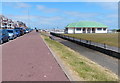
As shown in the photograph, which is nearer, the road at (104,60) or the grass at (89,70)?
the grass at (89,70)

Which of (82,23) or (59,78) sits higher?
(82,23)

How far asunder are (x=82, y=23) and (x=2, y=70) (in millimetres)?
85241

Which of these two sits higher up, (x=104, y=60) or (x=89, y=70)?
(x=89, y=70)

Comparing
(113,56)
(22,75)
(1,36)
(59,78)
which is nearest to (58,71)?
(59,78)

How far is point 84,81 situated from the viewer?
5.82m

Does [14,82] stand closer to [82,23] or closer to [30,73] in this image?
[30,73]

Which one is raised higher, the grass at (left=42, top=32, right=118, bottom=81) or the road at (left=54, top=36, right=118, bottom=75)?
the grass at (left=42, top=32, right=118, bottom=81)

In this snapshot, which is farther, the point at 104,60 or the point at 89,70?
the point at 104,60

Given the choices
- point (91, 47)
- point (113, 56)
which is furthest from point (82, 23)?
point (113, 56)

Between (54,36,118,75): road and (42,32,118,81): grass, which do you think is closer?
(42,32,118,81): grass

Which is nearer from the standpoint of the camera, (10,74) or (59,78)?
(59,78)

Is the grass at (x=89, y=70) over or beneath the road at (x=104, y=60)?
over

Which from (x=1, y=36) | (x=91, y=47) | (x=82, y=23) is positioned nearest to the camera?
(x=1, y=36)

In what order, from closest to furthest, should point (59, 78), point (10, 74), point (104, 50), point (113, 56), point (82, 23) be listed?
point (59, 78)
point (10, 74)
point (113, 56)
point (104, 50)
point (82, 23)
